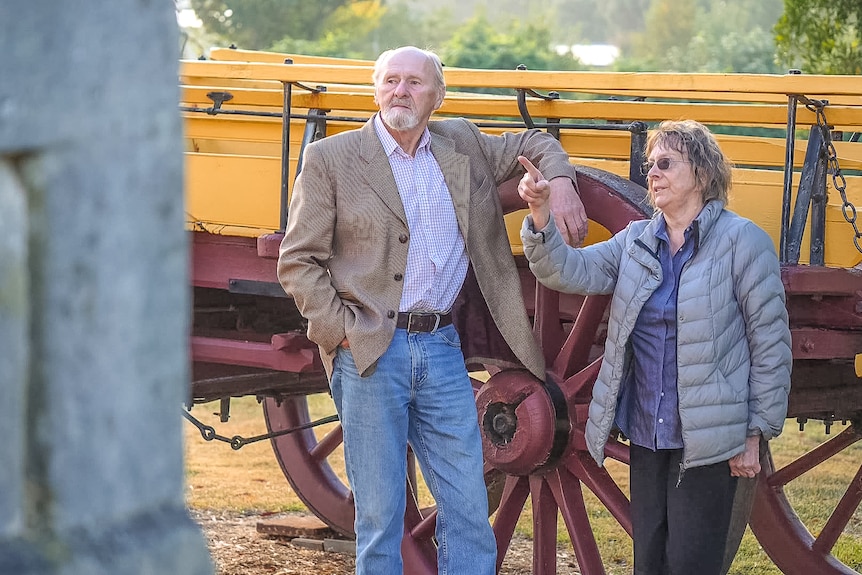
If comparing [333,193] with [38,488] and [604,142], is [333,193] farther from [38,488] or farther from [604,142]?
[38,488]

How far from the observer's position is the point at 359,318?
319 centimetres

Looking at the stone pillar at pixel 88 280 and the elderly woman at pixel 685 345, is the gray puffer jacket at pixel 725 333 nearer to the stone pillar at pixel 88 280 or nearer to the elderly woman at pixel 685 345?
the elderly woman at pixel 685 345

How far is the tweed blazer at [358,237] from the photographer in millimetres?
3191

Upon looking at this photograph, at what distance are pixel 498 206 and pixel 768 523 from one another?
6.82 ft

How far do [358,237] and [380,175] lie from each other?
17cm

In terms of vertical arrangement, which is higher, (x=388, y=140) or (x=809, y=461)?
(x=388, y=140)

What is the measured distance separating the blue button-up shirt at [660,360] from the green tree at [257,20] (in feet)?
102

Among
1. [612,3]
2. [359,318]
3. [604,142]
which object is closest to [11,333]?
[359,318]

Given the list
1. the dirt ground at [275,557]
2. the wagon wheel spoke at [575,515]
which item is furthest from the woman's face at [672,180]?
the dirt ground at [275,557]

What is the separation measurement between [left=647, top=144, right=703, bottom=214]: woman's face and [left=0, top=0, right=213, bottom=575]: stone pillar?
7.21 feet

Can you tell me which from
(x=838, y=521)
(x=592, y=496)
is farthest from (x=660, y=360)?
(x=592, y=496)

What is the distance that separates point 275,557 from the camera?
5629mm

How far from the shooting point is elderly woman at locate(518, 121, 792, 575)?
3080 mm

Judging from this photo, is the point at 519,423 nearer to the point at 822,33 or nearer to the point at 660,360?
the point at 660,360
